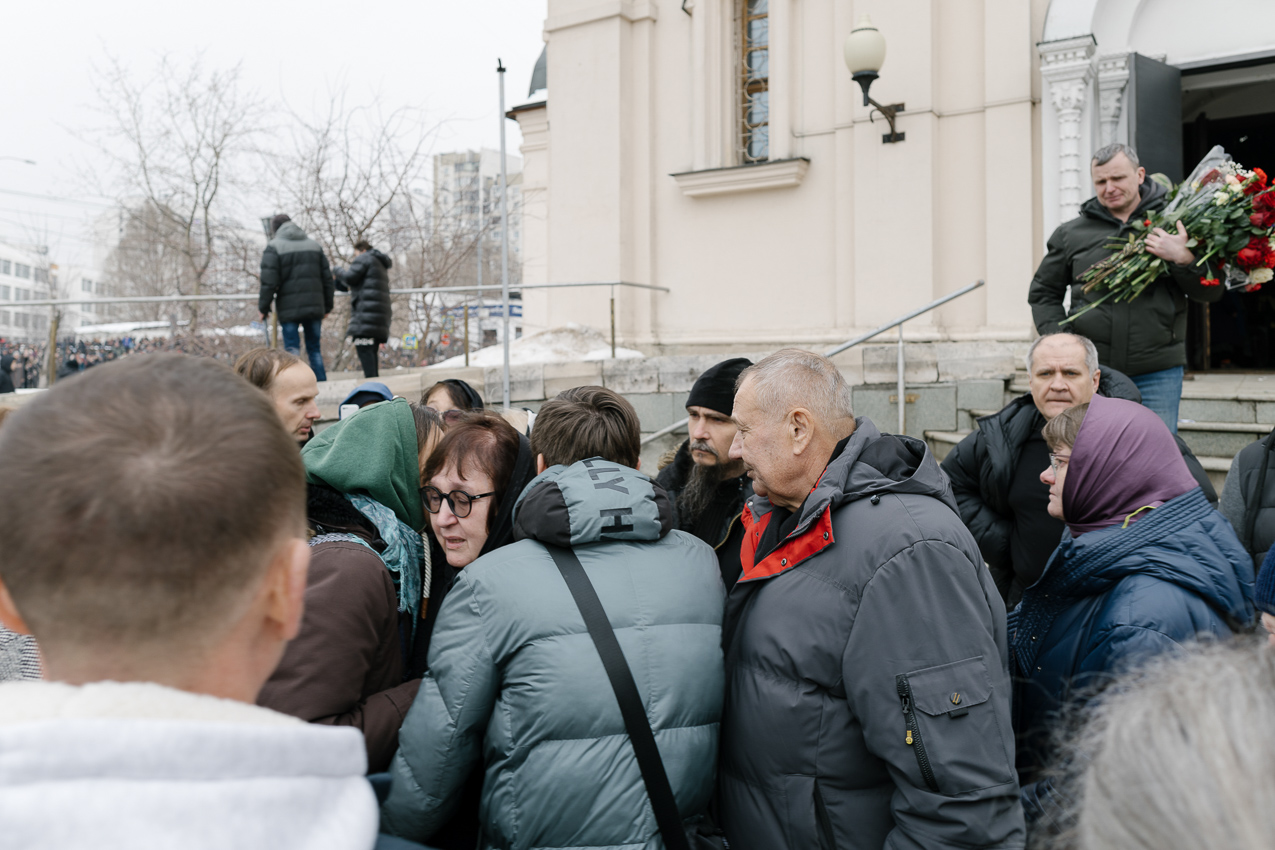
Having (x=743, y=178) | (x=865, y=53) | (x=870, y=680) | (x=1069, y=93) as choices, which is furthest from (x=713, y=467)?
(x=743, y=178)

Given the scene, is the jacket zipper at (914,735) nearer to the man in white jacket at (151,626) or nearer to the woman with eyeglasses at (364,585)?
the woman with eyeglasses at (364,585)

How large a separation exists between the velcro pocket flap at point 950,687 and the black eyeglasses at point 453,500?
1.19 meters

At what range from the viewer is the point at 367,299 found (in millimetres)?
9023

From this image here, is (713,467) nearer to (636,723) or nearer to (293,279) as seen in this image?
(636,723)

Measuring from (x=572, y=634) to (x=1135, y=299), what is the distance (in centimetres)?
421

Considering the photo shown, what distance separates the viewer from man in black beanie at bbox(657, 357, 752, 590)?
3422 millimetres

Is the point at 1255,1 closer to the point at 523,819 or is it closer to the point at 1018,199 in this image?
the point at 1018,199

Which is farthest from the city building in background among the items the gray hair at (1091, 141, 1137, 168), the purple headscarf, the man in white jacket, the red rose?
the man in white jacket

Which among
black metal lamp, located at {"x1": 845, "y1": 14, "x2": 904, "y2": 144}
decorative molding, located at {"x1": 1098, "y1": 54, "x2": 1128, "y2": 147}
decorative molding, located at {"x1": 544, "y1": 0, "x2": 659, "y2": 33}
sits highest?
decorative molding, located at {"x1": 544, "y1": 0, "x2": 659, "y2": 33}

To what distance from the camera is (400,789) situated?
74.4 inches

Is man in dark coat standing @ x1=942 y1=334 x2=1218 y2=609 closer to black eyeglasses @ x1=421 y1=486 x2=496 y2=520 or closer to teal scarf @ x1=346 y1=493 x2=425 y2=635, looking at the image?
black eyeglasses @ x1=421 y1=486 x2=496 y2=520

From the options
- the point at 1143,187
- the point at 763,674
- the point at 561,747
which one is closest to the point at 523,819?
the point at 561,747

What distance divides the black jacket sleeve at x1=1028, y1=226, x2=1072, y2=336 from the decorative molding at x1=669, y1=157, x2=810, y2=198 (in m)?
4.42

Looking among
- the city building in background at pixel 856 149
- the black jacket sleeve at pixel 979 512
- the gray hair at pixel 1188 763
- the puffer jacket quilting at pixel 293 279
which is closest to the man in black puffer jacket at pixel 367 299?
the puffer jacket quilting at pixel 293 279
